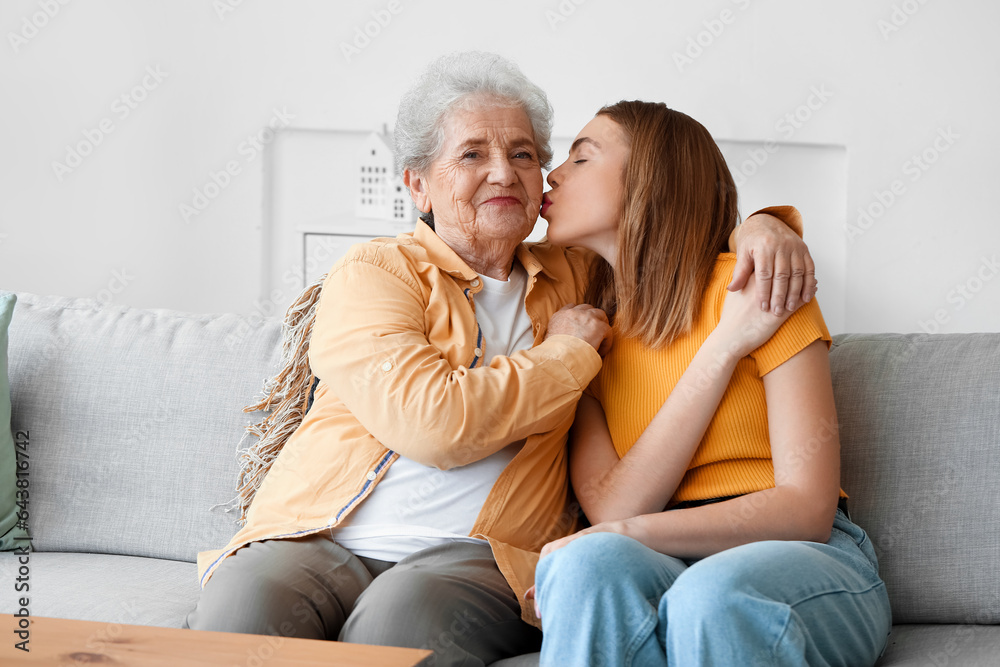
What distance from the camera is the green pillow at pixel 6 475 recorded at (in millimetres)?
1671

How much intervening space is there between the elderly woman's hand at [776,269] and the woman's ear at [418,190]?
0.58 meters

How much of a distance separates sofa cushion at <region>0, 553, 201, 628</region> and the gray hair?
85 centimetres

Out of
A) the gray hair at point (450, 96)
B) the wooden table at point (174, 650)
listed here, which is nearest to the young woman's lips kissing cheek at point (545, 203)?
the gray hair at point (450, 96)

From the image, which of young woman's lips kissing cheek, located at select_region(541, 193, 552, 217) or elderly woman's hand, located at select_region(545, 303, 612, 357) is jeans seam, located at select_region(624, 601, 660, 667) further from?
young woman's lips kissing cheek, located at select_region(541, 193, 552, 217)

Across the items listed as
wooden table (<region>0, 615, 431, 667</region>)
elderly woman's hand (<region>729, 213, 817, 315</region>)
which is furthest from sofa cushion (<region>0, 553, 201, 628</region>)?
elderly woman's hand (<region>729, 213, 817, 315</region>)

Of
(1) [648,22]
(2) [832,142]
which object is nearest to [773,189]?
(2) [832,142]

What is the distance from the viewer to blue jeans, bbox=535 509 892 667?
0.96 metres

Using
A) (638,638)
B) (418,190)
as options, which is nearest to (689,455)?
(638,638)

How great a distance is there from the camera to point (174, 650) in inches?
34.2

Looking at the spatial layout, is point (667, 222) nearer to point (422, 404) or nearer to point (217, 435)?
point (422, 404)

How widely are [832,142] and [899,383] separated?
5.05ft

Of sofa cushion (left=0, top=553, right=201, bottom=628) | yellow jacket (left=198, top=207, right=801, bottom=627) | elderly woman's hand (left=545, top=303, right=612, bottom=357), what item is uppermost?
elderly woman's hand (left=545, top=303, right=612, bottom=357)

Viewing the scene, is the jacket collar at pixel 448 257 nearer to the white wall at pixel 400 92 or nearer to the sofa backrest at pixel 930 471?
the sofa backrest at pixel 930 471

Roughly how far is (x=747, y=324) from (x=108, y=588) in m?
1.13
